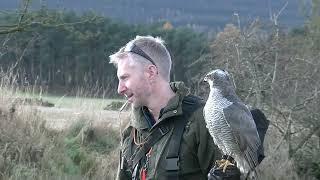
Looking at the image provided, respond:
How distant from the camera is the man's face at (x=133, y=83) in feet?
12.7

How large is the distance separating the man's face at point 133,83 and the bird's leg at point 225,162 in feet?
1.96

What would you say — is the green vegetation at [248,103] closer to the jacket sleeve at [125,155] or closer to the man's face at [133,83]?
the jacket sleeve at [125,155]

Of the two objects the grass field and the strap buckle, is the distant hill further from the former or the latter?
the strap buckle

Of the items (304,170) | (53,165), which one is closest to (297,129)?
(304,170)

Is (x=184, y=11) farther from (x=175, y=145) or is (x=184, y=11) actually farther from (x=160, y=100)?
(x=175, y=145)

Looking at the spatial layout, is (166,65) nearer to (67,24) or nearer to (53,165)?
(67,24)

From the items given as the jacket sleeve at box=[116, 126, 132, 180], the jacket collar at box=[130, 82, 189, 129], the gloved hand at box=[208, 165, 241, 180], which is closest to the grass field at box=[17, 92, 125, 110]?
the jacket sleeve at box=[116, 126, 132, 180]

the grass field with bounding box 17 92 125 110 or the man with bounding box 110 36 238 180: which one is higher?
the man with bounding box 110 36 238 180

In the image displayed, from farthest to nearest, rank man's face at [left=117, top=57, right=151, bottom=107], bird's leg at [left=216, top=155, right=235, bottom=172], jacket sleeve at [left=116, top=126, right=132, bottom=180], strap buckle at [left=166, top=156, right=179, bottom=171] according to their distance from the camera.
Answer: jacket sleeve at [left=116, top=126, right=132, bottom=180]
man's face at [left=117, top=57, right=151, bottom=107]
strap buckle at [left=166, top=156, right=179, bottom=171]
bird's leg at [left=216, top=155, right=235, bottom=172]

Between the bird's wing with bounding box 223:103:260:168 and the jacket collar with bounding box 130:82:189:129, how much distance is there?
29 centimetres

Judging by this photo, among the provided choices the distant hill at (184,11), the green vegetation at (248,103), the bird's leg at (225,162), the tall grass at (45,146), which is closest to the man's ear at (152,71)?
the bird's leg at (225,162)

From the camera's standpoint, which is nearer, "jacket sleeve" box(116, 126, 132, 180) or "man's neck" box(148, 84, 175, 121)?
"man's neck" box(148, 84, 175, 121)

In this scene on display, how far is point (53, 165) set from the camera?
905 cm

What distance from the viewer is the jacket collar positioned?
3.82 m
